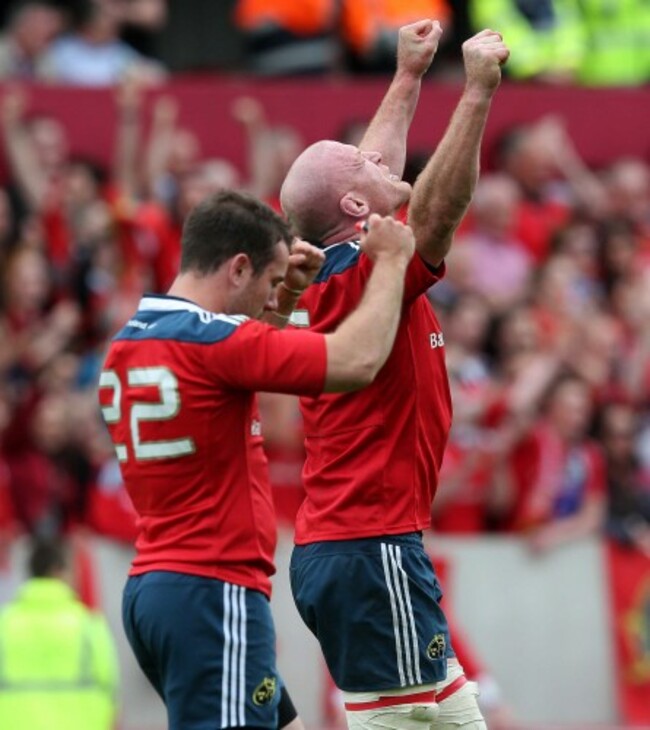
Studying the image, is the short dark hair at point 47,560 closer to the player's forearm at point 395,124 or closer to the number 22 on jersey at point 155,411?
the player's forearm at point 395,124

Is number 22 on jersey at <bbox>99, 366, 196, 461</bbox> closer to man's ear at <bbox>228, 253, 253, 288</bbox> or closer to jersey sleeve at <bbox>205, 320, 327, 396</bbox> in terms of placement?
jersey sleeve at <bbox>205, 320, 327, 396</bbox>

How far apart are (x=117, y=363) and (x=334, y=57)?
990 centimetres

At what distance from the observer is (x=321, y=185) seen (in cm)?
585

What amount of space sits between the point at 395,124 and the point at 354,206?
2.48 ft

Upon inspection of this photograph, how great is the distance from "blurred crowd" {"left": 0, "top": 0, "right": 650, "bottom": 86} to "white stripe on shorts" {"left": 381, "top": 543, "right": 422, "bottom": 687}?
8.52m

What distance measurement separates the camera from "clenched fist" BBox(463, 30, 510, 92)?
5676 mm

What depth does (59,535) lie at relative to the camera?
37.0 ft

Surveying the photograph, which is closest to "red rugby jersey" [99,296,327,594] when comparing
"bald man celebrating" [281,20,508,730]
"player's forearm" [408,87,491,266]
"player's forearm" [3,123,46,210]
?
"bald man celebrating" [281,20,508,730]

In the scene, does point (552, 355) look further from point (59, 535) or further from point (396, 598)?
point (396, 598)

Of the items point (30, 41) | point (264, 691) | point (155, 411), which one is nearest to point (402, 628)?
point (264, 691)

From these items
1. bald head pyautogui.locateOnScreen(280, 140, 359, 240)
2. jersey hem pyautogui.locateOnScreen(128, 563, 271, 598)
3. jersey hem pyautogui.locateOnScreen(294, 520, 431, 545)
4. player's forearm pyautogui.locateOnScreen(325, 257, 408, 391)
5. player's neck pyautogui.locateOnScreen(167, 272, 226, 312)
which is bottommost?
jersey hem pyautogui.locateOnScreen(128, 563, 271, 598)

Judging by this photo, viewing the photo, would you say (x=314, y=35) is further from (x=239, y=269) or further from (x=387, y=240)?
(x=387, y=240)

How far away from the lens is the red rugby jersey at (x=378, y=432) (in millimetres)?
5816

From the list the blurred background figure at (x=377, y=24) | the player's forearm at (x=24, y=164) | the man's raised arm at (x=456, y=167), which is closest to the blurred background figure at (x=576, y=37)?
the blurred background figure at (x=377, y=24)
